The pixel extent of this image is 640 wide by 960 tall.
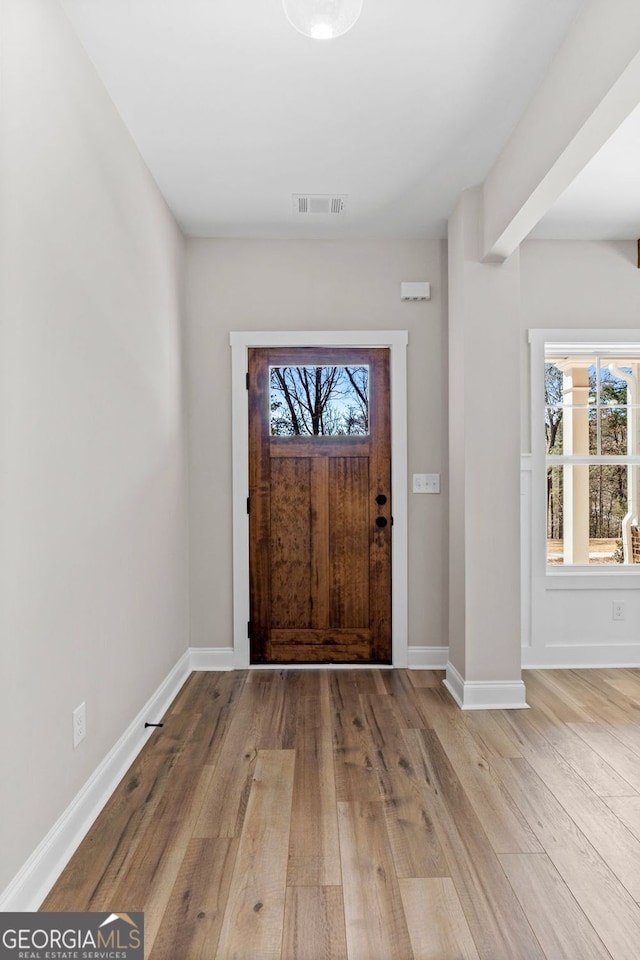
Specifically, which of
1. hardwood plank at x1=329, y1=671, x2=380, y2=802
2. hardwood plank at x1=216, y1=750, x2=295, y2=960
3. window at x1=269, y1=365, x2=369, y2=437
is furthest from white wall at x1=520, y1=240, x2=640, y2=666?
hardwood plank at x1=216, y1=750, x2=295, y2=960

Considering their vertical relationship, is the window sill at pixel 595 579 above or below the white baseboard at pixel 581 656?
above

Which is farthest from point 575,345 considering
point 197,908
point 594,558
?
point 197,908

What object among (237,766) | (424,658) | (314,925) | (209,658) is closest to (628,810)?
(314,925)

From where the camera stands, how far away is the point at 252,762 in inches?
99.5

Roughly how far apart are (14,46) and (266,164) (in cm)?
146

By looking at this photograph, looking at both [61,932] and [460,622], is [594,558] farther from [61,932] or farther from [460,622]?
[61,932]

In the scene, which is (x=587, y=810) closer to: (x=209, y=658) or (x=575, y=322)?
(x=209, y=658)

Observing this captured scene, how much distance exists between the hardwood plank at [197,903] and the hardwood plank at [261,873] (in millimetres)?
25

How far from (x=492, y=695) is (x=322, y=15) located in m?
2.94

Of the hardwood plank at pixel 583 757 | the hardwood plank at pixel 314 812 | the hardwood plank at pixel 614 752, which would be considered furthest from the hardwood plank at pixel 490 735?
the hardwood plank at pixel 314 812

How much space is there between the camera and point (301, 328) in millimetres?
3818

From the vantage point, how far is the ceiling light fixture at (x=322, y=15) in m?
1.59

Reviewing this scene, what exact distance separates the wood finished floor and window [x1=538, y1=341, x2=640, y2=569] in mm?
1110

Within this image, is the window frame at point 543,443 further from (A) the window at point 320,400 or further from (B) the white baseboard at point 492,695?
(A) the window at point 320,400
